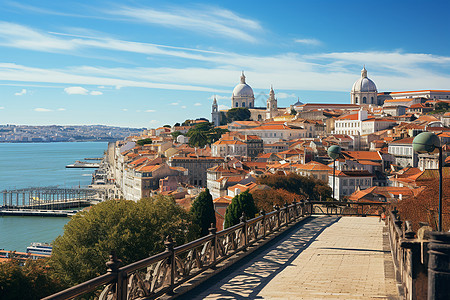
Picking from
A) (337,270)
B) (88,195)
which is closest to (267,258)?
(337,270)

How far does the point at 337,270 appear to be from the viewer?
7.76 m

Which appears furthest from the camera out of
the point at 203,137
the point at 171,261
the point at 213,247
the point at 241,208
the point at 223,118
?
the point at 223,118

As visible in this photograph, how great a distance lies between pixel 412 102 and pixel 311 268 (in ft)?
399

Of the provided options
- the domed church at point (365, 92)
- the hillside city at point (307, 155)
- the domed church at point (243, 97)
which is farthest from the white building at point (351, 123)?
the domed church at point (243, 97)

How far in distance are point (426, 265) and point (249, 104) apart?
154 metres

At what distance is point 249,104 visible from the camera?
518 feet

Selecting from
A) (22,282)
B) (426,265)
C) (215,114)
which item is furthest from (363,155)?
(215,114)

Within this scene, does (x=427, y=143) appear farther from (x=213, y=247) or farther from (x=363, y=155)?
(x=363, y=155)

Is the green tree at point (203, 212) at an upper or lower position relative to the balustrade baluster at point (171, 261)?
lower

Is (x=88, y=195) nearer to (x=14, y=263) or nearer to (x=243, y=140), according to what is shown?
(x=243, y=140)

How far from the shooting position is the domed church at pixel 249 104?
5780 inches

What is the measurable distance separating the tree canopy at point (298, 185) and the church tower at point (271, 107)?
3957 inches

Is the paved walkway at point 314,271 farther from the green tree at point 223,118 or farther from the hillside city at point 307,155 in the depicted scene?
the green tree at point 223,118

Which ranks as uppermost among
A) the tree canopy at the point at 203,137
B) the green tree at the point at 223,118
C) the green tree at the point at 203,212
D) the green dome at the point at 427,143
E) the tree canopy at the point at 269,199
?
the green tree at the point at 223,118
